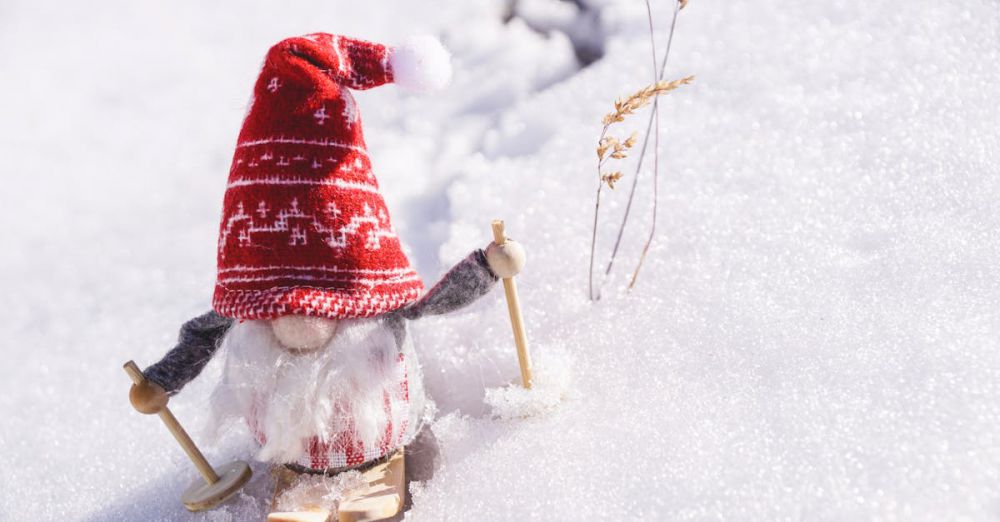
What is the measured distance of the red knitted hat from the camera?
3.15 feet

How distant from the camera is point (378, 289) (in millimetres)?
1005

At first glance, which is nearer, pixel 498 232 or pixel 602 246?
pixel 498 232

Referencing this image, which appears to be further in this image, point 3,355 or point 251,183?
point 3,355

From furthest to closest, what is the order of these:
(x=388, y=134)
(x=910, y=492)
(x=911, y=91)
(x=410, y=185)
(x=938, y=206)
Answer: (x=388, y=134), (x=410, y=185), (x=911, y=91), (x=938, y=206), (x=910, y=492)

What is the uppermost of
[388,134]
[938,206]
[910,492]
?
[388,134]

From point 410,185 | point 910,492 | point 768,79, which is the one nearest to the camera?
point 910,492

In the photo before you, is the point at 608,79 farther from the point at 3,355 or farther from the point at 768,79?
the point at 3,355

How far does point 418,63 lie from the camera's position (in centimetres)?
100

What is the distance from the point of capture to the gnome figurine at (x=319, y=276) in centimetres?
96

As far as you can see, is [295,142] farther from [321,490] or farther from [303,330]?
[321,490]

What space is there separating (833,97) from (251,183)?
1110 millimetres

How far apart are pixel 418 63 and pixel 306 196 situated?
240 mm

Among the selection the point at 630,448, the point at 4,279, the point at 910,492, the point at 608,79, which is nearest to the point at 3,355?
the point at 4,279

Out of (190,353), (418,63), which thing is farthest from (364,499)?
(418,63)
